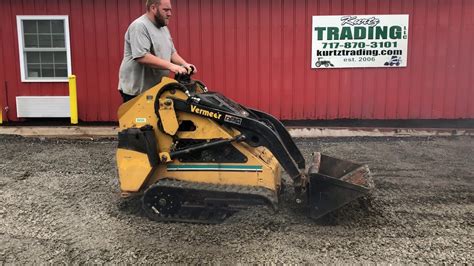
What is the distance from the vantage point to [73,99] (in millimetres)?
8789

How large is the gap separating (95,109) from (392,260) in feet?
23.0

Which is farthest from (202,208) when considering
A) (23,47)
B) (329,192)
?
(23,47)

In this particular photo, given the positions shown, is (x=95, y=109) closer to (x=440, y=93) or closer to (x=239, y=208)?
(x=239, y=208)

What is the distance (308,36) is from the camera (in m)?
8.98

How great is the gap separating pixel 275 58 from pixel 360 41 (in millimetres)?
1622

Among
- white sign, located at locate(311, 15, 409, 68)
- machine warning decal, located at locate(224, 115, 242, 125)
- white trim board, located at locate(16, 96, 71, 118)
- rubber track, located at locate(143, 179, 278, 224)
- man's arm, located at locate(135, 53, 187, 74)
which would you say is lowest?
rubber track, located at locate(143, 179, 278, 224)

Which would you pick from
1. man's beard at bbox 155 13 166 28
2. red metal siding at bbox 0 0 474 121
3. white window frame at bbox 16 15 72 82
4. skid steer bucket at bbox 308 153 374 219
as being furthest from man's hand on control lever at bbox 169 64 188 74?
white window frame at bbox 16 15 72 82

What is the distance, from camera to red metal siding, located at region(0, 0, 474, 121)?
888 centimetres

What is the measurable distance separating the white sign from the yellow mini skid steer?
502 cm

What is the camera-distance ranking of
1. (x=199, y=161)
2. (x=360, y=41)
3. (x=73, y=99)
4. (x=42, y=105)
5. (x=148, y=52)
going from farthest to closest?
(x=42, y=105) < (x=360, y=41) < (x=73, y=99) < (x=148, y=52) < (x=199, y=161)

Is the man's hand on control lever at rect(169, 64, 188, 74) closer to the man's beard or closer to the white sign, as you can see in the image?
the man's beard

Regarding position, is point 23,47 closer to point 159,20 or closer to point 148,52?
point 159,20

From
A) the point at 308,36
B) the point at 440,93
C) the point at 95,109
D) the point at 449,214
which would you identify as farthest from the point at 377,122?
the point at 95,109

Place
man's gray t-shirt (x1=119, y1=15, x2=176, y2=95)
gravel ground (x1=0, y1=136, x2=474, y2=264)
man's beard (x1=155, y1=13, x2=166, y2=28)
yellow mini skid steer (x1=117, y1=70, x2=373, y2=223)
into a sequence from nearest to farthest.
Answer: gravel ground (x1=0, y1=136, x2=474, y2=264) < yellow mini skid steer (x1=117, y1=70, x2=373, y2=223) < man's gray t-shirt (x1=119, y1=15, x2=176, y2=95) < man's beard (x1=155, y1=13, x2=166, y2=28)
